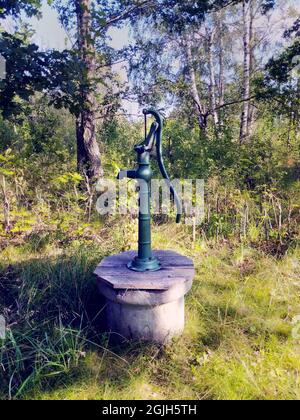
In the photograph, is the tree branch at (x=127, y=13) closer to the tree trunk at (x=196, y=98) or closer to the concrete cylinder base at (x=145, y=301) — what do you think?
the tree trunk at (x=196, y=98)

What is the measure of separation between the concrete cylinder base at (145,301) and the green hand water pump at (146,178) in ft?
0.33

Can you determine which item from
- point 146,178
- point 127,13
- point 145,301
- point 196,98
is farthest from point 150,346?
point 196,98

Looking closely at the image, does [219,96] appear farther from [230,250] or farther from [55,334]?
[55,334]

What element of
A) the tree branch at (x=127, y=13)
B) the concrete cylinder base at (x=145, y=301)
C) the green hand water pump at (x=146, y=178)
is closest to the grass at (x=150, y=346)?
the concrete cylinder base at (x=145, y=301)

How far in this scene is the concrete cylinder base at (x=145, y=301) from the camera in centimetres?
179

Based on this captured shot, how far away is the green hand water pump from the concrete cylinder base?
0.33 feet

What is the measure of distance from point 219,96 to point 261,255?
1002 cm

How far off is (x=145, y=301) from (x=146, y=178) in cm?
74

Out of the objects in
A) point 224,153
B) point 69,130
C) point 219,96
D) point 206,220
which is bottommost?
point 206,220

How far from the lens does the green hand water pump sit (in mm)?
1884

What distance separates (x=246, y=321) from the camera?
6.81 ft

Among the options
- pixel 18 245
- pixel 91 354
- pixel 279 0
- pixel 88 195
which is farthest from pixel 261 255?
pixel 279 0

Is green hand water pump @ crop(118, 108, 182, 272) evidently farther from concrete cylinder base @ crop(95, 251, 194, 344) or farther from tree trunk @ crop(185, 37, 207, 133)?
tree trunk @ crop(185, 37, 207, 133)

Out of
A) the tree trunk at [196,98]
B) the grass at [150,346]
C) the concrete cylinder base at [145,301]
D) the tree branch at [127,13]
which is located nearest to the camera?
the grass at [150,346]
